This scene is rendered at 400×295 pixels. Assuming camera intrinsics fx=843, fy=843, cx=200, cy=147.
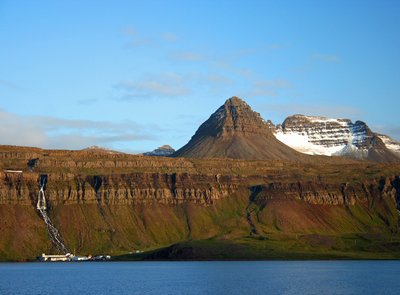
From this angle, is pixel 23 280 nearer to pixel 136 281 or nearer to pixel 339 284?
pixel 136 281

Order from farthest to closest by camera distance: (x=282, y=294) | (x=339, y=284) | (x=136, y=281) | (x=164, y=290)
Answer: (x=136, y=281) < (x=339, y=284) < (x=164, y=290) < (x=282, y=294)

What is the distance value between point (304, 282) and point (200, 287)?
26354 mm

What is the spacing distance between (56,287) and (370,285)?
215ft

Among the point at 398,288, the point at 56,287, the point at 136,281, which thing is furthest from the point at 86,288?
the point at 398,288

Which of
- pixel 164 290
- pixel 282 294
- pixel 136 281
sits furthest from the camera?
pixel 136 281

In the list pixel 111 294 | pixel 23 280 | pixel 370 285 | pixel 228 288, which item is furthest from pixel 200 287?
pixel 23 280

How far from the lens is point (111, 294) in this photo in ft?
518

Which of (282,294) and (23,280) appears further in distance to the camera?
(23,280)

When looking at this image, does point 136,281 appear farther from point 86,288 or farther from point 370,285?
point 370,285

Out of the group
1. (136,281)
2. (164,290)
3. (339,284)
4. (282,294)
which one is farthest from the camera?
(136,281)

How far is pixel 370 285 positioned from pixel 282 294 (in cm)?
2897

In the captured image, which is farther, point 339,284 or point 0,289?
point 339,284

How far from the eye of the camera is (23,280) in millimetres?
197625

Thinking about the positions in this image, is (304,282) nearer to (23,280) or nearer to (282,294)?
(282,294)
